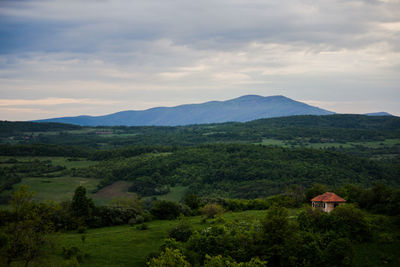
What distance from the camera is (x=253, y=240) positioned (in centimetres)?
4725

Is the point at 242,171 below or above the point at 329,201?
below

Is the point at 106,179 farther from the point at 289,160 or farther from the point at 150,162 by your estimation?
the point at 289,160

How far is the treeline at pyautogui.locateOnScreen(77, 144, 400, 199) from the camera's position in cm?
12588

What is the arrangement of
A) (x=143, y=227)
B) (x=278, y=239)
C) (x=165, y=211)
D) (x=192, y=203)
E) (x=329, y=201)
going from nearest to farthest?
1. (x=278, y=239)
2. (x=143, y=227)
3. (x=329, y=201)
4. (x=165, y=211)
5. (x=192, y=203)

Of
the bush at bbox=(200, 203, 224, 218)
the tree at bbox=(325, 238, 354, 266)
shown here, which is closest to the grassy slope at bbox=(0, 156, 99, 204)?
the bush at bbox=(200, 203, 224, 218)

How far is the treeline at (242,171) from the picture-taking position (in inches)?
4956

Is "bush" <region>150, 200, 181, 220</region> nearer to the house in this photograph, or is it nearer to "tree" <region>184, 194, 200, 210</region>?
"tree" <region>184, 194, 200, 210</region>

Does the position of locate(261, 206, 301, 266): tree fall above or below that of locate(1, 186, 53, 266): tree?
below

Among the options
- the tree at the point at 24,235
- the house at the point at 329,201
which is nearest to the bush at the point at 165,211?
the house at the point at 329,201

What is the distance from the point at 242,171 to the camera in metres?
142

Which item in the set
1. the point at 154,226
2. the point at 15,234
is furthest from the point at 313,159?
the point at 15,234

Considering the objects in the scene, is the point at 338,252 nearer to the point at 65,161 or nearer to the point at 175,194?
the point at 175,194

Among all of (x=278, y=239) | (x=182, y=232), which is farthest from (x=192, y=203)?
(x=278, y=239)

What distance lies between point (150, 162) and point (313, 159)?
72.6 metres
